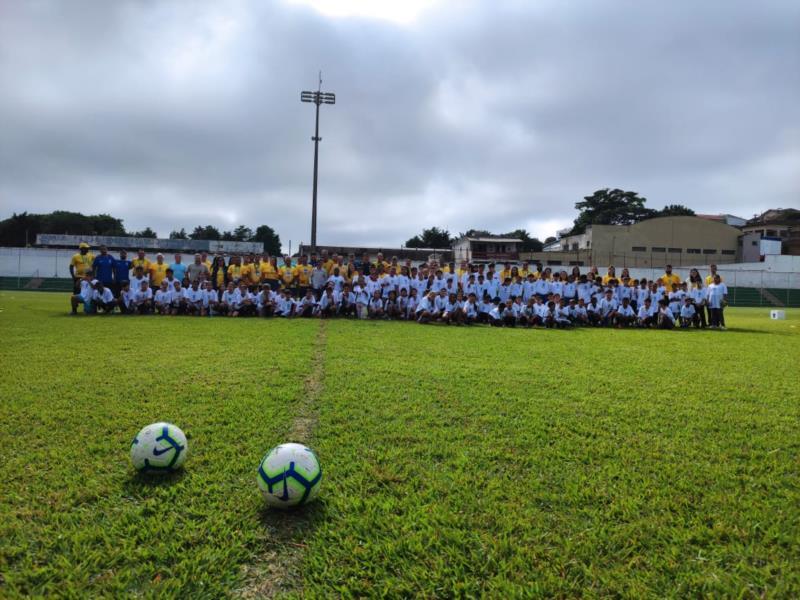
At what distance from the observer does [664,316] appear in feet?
46.4

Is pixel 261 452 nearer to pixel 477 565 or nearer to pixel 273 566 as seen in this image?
pixel 273 566

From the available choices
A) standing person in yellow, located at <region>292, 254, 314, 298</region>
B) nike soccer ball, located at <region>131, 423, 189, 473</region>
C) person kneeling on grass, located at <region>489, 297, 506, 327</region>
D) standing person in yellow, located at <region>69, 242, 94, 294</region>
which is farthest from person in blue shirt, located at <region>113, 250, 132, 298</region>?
nike soccer ball, located at <region>131, 423, 189, 473</region>

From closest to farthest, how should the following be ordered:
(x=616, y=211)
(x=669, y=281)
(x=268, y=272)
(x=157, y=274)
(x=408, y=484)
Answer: (x=408, y=484)
(x=157, y=274)
(x=268, y=272)
(x=669, y=281)
(x=616, y=211)

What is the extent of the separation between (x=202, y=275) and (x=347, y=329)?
270 inches

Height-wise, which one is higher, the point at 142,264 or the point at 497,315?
the point at 142,264

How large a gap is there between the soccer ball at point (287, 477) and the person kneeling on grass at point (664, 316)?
14.0 metres

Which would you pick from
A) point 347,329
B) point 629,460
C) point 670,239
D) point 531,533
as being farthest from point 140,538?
point 670,239

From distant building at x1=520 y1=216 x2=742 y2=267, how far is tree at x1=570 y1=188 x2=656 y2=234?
2021cm

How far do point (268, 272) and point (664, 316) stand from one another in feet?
39.4

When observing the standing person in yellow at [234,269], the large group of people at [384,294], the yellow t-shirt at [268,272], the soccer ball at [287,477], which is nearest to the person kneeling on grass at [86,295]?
the large group of people at [384,294]

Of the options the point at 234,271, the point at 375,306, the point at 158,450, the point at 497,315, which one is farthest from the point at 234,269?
the point at 158,450

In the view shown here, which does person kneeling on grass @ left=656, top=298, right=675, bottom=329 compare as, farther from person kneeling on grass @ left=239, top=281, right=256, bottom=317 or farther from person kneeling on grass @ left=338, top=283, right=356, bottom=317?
person kneeling on grass @ left=239, top=281, right=256, bottom=317

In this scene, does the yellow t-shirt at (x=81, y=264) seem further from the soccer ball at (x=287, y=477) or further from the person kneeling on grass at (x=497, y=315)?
the soccer ball at (x=287, y=477)

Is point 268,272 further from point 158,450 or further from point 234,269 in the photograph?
point 158,450
